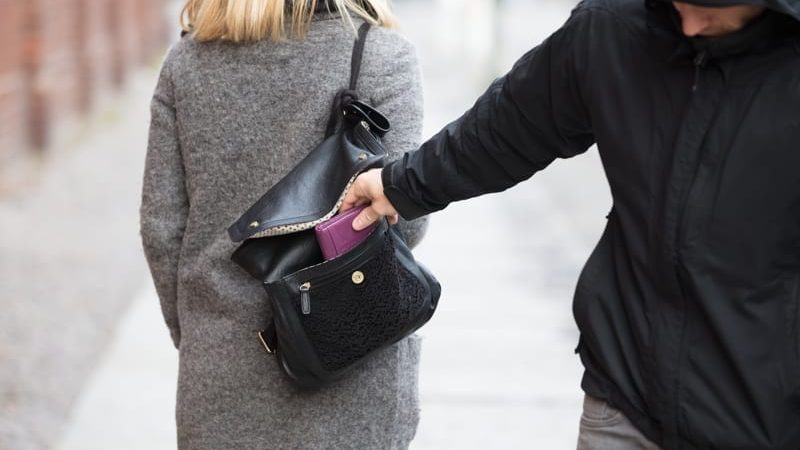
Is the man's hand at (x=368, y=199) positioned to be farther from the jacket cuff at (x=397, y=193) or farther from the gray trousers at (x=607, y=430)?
the gray trousers at (x=607, y=430)

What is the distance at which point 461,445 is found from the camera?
5.45 m

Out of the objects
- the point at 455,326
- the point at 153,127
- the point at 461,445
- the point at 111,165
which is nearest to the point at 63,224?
the point at 111,165

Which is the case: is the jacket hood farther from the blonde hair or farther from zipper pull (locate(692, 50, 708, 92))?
the blonde hair

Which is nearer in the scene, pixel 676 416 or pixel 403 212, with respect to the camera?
pixel 676 416

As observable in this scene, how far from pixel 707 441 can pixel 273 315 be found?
95 centimetres

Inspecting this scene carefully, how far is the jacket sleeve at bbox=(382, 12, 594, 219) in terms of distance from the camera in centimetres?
242

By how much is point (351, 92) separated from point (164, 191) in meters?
0.52

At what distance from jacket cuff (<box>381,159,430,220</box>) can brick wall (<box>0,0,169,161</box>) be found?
793 cm

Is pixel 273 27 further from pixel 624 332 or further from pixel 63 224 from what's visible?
pixel 63 224

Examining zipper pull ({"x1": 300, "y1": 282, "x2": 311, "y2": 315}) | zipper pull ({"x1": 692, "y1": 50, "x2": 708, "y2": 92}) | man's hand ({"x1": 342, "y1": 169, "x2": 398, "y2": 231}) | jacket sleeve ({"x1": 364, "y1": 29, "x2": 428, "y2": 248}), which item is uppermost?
zipper pull ({"x1": 692, "y1": 50, "x2": 708, "y2": 92})

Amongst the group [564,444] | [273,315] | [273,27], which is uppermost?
[273,27]

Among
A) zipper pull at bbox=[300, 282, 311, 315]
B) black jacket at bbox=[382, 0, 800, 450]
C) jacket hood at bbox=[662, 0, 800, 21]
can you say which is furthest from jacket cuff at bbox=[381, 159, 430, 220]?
jacket hood at bbox=[662, 0, 800, 21]

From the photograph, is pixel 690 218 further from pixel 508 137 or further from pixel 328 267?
pixel 328 267

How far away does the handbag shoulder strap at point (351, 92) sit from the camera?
2.76m
